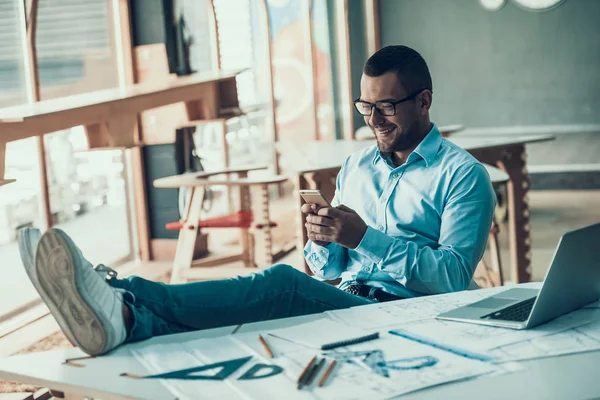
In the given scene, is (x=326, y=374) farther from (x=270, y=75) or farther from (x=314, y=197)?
(x=270, y=75)

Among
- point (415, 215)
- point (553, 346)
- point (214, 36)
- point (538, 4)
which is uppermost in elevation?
point (538, 4)

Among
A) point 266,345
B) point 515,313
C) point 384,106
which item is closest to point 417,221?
point 384,106

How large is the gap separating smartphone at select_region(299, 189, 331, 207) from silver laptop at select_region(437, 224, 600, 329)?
1.40 feet

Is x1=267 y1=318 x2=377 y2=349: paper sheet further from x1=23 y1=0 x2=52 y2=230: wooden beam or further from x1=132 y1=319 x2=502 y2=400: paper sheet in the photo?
x1=23 y1=0 x2=52 y2=230: wooden beam

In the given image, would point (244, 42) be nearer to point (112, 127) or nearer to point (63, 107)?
point (112, 127)

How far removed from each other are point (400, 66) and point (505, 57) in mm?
6320

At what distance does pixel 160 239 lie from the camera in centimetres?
584

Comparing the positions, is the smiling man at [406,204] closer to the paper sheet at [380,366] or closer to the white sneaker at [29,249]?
the paper sheet at [380,366]

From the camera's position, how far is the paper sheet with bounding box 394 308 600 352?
1.48 meters

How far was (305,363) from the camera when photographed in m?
1.39

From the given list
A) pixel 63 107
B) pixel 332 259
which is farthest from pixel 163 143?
pixel 332 259

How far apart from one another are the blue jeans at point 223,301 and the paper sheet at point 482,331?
1.02 ft

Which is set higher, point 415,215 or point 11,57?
point 11,57

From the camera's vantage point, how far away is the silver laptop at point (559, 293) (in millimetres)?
1497
